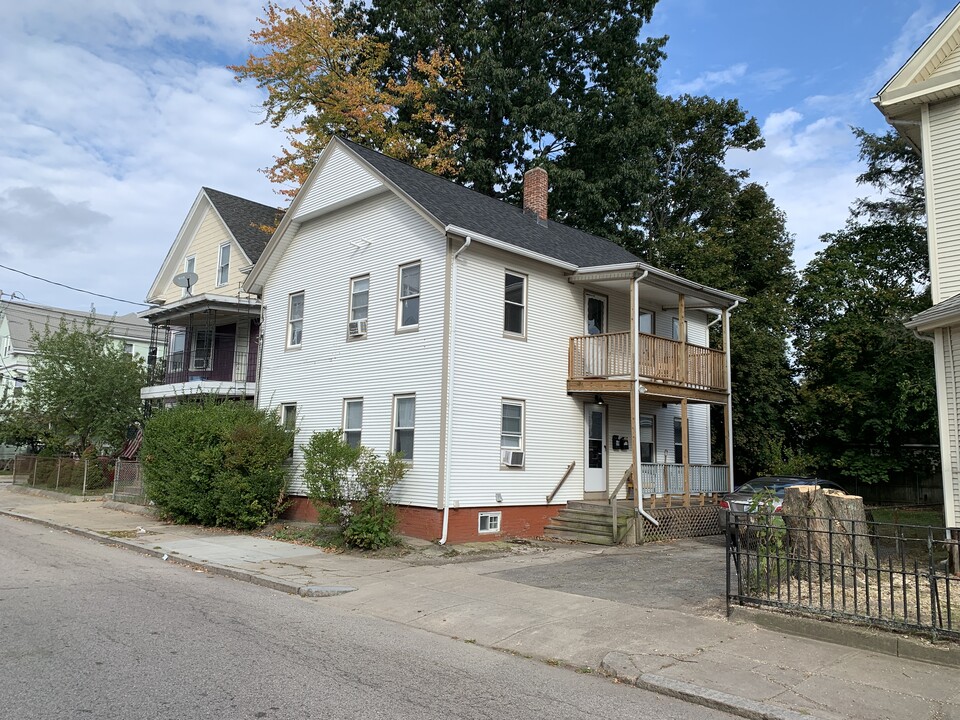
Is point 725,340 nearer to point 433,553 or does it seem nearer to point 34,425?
point 433,553

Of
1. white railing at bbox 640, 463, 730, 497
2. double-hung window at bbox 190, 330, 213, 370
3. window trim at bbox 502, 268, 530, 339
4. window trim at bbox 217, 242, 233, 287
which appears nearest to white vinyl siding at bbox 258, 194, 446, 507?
window trim at bbox 502, 268, 530, 339

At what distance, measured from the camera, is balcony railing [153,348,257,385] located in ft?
75.4

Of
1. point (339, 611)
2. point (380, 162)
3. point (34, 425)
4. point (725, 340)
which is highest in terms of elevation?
point (380, 162)

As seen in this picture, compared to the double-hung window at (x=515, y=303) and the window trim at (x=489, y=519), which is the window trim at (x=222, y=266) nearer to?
the double-hung window at (x=515, y=303)

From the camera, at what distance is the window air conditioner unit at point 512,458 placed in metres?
16.0

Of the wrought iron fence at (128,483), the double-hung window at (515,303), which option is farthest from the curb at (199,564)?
the double-hung window at (515,303)

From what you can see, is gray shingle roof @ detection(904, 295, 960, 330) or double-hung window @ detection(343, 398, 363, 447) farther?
double-hung window @ detection(343, 398, 363, 447)

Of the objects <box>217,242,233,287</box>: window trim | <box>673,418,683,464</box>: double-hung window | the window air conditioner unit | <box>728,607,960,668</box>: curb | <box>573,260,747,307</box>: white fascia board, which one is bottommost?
<box>728,607,960,668</box>: curb

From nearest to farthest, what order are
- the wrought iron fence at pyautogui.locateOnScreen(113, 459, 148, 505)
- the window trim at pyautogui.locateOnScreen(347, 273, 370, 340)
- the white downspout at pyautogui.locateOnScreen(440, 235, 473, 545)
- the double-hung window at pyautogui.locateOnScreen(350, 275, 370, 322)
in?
the white downspout at pyautogui.locateOnScreen(440, 235, 473, 545)
the window trim at pyautogui.locateOnScreen(347, 273, 370, 340)
the double-hung window at pyautogui.locateOnScreen(350, 275, 370, 322)
the wrought iron fence at pyautogui.locateOnScreen(113, 459, 148, 505)

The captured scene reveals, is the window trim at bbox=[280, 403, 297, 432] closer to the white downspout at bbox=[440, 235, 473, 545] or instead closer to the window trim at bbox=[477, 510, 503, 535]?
the white downspout at bbox=[440, 235, 473, 545]

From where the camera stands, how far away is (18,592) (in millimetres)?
9375

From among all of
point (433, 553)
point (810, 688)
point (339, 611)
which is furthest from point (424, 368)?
point (810, 688)

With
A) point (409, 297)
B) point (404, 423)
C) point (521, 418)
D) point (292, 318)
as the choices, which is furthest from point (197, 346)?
point (521, 418)

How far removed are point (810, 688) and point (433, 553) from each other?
331 inches
